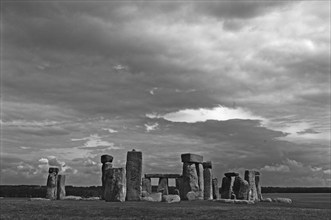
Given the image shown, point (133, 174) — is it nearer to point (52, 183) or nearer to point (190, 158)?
point (190, 158)

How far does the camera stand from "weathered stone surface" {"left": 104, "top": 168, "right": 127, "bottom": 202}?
96.7ft

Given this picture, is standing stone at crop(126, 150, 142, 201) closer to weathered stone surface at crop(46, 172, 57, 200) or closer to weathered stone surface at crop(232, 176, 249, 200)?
weathered stone surface at crop(232, 176, 249, 200)

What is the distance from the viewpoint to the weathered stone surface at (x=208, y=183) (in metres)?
38.7

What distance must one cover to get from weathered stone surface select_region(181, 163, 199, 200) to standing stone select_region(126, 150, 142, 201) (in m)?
5.23

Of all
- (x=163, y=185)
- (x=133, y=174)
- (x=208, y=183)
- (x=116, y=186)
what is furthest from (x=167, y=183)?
(x=116, y=186)

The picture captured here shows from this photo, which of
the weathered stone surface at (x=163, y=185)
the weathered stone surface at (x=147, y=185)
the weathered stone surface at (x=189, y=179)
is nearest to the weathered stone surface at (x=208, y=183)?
the weathered stone surface at (x=189, y=179)

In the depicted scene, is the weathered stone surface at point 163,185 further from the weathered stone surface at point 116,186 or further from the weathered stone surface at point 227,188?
the weathered stone surface at point 116,186

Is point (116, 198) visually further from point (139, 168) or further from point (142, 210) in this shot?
point (142, 210)

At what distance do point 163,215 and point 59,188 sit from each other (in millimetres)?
22663

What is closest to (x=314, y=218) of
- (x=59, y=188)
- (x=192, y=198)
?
(x=192, y=198)

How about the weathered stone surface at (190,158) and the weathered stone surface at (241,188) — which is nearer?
the weathered stone surface at (190,158)

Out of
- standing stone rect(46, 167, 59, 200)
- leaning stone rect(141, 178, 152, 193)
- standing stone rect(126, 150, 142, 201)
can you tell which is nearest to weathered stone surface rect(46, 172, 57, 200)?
standing stone rect(46, 167, 59, 200)

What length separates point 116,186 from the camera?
97.2 ft

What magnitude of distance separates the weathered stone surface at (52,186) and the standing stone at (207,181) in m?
13.3
